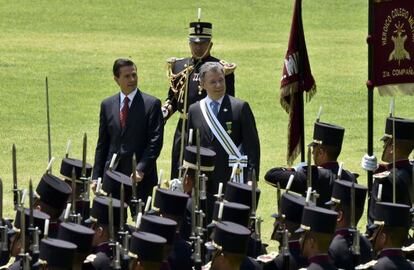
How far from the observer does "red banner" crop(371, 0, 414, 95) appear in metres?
12.7

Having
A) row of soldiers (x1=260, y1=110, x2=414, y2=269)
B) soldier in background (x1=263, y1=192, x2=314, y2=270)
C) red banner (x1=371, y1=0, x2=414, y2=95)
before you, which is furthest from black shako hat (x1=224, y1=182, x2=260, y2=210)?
red banner (x1=371, y1=0, x2=414, y2=95)

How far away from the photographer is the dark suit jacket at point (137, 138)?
13438 millimetres

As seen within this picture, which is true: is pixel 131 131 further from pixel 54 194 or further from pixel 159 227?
pixel 159 227

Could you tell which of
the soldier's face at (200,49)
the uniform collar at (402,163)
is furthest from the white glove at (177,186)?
the soldier's face at (200,49)

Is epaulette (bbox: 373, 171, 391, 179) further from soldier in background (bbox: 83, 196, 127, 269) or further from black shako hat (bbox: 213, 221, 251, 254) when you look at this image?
black shako hat (bbox: 213, 221, 251, 254)

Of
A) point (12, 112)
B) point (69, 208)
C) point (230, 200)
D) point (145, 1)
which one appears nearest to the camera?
point (69, 208)

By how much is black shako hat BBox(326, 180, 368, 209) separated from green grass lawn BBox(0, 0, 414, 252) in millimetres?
3050

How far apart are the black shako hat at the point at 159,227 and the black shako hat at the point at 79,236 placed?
1.10ft

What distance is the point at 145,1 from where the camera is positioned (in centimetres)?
2948

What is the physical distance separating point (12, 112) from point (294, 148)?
26.4 feet

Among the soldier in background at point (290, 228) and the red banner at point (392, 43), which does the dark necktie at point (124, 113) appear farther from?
the soldier in background at point (290, 228)

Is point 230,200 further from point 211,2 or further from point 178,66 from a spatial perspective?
point 211,2

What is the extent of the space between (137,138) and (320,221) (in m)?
3.43

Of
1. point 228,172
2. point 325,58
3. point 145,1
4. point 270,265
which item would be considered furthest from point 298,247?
point 145,1
